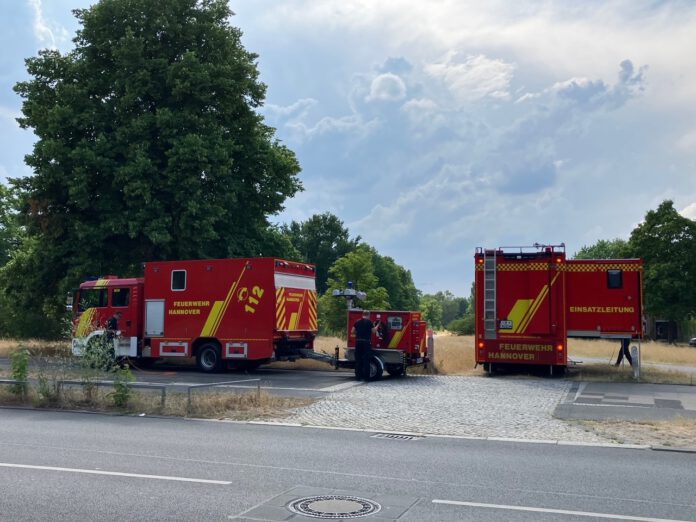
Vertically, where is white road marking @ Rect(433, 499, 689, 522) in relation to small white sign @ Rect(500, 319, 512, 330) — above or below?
below

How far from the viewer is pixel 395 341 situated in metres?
19.9

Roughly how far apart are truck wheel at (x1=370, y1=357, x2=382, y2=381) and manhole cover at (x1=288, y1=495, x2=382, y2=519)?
40.7 feet

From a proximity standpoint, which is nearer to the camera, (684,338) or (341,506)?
(341,506)

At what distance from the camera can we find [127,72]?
27.0 meters

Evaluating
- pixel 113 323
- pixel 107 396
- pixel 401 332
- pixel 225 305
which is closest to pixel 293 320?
pixel 225 305

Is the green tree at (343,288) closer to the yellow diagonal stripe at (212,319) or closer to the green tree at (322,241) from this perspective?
the green tree at (322,241)

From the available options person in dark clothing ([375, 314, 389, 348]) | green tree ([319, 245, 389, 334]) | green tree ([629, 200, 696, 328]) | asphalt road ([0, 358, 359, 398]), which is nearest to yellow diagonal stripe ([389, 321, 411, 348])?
person in dark clothing ([375, 314, 389, 348])

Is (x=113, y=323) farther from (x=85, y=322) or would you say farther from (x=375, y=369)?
(x=375, y=369)

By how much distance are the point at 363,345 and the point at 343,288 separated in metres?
48.1

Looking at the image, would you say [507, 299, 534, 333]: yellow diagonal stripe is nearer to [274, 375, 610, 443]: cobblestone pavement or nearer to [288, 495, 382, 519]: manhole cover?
[274, 375, 610, 443]: cobblestone pavement

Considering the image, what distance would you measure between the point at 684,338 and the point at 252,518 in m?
66.8

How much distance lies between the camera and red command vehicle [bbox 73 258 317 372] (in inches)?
838

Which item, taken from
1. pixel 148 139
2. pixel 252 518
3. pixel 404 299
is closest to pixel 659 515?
pixel 252 518

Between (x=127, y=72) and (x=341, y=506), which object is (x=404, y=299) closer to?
(x=127, y=72)
